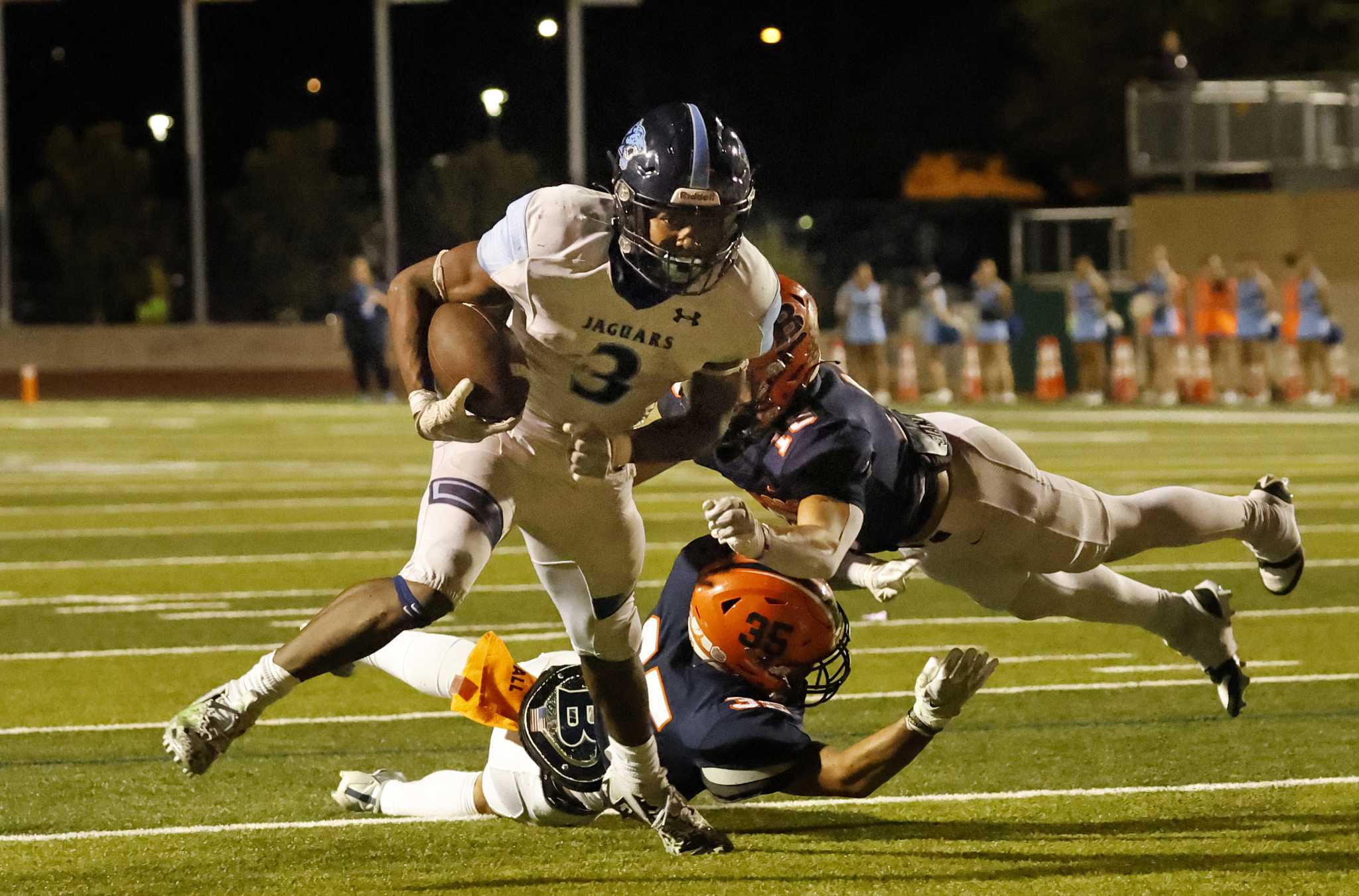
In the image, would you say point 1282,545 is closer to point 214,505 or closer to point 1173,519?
point 1173,519

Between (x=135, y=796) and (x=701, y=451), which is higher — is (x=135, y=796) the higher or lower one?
the lower one

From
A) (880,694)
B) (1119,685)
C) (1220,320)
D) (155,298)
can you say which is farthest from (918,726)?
(155,298)

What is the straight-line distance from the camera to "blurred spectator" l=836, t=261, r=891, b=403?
72.2ft

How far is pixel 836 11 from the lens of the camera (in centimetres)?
4616

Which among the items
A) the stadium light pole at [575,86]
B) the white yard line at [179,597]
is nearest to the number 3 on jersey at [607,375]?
the white yard line at [179,597]

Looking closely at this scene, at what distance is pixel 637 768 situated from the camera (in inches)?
180

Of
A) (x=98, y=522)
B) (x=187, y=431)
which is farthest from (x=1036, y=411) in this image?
(x=98, y=522)

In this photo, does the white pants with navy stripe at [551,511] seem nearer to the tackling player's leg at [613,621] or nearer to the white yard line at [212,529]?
the tackling player's leg at [613,621]

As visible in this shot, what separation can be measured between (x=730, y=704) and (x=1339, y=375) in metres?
17.3

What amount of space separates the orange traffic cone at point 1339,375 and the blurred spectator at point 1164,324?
54.0 inches

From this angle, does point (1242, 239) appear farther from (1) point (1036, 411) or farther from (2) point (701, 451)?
(2) point (701, 451)

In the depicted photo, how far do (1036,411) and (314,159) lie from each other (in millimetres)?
12962

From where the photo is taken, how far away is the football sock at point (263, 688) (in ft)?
14.6

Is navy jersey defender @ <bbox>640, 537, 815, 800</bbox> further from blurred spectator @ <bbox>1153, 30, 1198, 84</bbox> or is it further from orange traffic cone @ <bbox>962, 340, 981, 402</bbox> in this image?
blurred spectator @ <bbox>1153, 30, 1198, 84</bbox>
